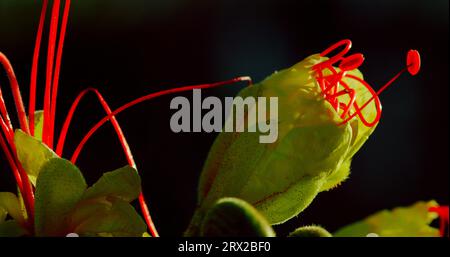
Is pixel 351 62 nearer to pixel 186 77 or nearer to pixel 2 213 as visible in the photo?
pixel 2 213

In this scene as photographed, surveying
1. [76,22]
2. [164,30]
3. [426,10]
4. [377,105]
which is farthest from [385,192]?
[377,105]

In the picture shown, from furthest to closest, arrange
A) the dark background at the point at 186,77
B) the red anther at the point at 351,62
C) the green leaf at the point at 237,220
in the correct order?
1. the dark background at the point at 186,77
2. the red anther at the point at 351,62
3. the green leaf at the point at 237,220

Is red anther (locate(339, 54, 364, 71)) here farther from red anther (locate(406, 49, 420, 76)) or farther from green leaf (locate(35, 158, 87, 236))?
green leaf (locate(35, 158, 87, 236))

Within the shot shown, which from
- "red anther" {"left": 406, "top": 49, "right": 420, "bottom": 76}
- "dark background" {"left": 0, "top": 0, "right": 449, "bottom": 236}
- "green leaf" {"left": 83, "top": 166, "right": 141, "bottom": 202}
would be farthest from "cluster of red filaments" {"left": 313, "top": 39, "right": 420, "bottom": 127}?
"dark background" {"left": 0, "top": 0, "right": 449, "bottom": 236}

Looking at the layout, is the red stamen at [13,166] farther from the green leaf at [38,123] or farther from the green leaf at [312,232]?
the green leaf at [312,232]

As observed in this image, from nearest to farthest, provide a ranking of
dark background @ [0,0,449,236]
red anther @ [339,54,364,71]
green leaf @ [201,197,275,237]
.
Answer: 1. green leaf @ [201,197,275,237]
2. red anther @ [339,54,364,71]
3. dark background @ [0,0,449,236]

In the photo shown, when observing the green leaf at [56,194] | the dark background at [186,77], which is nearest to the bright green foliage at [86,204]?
the green leaf at [56,194]

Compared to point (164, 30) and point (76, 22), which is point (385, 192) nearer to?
point (164, 30)
